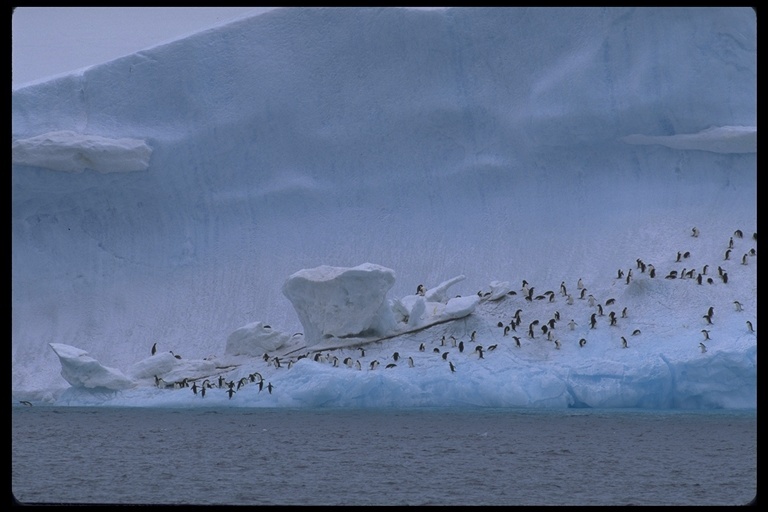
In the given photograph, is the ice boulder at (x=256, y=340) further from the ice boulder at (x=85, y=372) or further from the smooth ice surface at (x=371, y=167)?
the ice boulder at (x=85, y=372)

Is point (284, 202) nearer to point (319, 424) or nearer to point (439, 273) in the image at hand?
point (439, 273)

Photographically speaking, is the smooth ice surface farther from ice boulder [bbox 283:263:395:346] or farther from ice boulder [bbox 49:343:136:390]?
ice boulder [bbox 283:263:395:346]

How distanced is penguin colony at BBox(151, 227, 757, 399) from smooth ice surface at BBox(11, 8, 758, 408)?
1.08m

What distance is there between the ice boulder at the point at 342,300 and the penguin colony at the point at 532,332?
0.43m

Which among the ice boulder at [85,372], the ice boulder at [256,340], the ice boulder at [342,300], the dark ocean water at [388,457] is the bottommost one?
the dark ocean water at [388,457]

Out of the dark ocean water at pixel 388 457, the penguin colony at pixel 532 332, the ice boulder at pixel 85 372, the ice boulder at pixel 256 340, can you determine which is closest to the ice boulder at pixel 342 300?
the penguin colony at pixel 532 332

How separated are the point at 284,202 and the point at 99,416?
9.08 metres

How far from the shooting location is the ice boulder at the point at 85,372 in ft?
79.8

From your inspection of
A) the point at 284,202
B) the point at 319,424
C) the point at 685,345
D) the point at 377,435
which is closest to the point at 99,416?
the point at 319,424

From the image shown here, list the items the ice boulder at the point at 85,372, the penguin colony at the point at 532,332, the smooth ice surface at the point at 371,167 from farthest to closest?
the smooth ice surface at the point at 371,167
the ice boulder at the point at 85,372
the penguin colony at the point at 532,332

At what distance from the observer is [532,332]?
2481cm

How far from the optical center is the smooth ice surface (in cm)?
2892

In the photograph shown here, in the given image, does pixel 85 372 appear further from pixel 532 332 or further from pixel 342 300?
pixel 532 332

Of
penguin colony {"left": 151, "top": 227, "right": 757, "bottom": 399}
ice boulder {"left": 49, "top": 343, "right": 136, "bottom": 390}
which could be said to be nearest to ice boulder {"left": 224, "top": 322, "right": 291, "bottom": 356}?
penguin colony {"left": 151, "top": 227, "right": 757, "bottom": 399}
